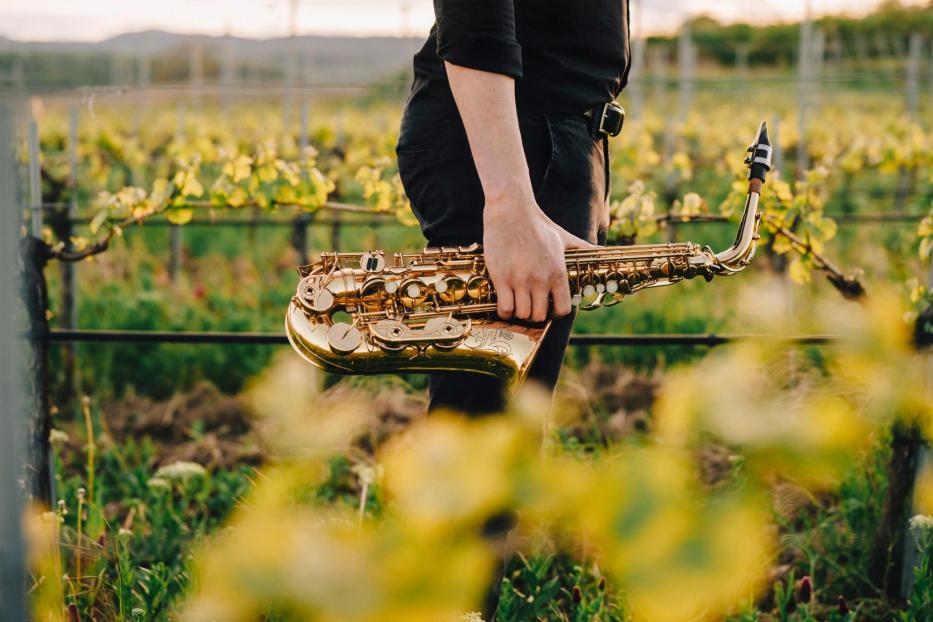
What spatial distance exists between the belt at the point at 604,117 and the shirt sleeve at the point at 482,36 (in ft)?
0.97

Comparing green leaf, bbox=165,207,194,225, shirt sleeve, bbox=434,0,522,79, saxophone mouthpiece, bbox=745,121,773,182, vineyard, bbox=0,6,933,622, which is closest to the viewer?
vineyard, bbox=0,6,933,622

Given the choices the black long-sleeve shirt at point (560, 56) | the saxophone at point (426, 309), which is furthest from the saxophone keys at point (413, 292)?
the black long-sleeve shirt at point (560, 56)

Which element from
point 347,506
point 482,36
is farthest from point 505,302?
point 347,506

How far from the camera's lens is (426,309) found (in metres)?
1.67

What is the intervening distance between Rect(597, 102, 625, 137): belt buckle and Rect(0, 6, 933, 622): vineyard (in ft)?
1.53

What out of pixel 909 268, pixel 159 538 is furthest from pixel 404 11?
pixel 159 538

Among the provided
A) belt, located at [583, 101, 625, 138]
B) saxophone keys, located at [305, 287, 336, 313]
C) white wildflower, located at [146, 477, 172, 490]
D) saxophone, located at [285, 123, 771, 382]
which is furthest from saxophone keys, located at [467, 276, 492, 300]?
white wildflower, located at [146, 477, 172, 490]

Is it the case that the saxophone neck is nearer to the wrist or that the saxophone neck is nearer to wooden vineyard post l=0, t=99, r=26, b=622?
the wrist

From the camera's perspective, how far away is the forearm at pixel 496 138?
146 centimetres

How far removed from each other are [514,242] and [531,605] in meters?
1.05

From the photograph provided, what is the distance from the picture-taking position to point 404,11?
379 inches

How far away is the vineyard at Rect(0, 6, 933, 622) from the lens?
1.77 feet

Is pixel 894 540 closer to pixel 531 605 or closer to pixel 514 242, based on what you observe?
pixel 531 605

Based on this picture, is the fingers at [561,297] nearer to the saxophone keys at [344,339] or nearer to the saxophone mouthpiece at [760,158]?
the saxophone keys at [344,339]
